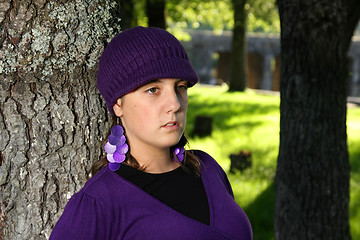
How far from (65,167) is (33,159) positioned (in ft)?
0.48

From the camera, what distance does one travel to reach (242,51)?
19250 mm

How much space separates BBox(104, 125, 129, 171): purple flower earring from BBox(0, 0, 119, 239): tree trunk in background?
23 cm

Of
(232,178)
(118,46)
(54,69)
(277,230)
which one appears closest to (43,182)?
(54,69)

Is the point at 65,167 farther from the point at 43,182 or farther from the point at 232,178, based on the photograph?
the point at 232,178

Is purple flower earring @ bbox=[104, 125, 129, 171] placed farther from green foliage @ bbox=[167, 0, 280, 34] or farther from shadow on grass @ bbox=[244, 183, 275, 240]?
green foliage @ bbox=[167, 0, 280, 34]

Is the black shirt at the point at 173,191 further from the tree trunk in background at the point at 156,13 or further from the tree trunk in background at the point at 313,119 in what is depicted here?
the tree trunk in background at the point at 156,13

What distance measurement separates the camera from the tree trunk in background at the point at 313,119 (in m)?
3.69

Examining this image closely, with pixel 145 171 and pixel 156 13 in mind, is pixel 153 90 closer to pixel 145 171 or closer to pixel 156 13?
pixel 145 171

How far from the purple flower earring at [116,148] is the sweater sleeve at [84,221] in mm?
184

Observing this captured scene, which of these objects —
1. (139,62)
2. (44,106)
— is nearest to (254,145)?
(44,106)

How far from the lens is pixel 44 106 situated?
6.24 ft

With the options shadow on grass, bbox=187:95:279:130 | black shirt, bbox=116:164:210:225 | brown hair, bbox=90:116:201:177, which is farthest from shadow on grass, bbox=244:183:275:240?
shadow on grass, bbox=187:95:279:130

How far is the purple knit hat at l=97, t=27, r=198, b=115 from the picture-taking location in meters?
1.69

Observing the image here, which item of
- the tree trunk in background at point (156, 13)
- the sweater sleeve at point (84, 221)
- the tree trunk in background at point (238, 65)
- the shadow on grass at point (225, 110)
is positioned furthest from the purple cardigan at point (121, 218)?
the tree trunk in background at point (238, 65)
